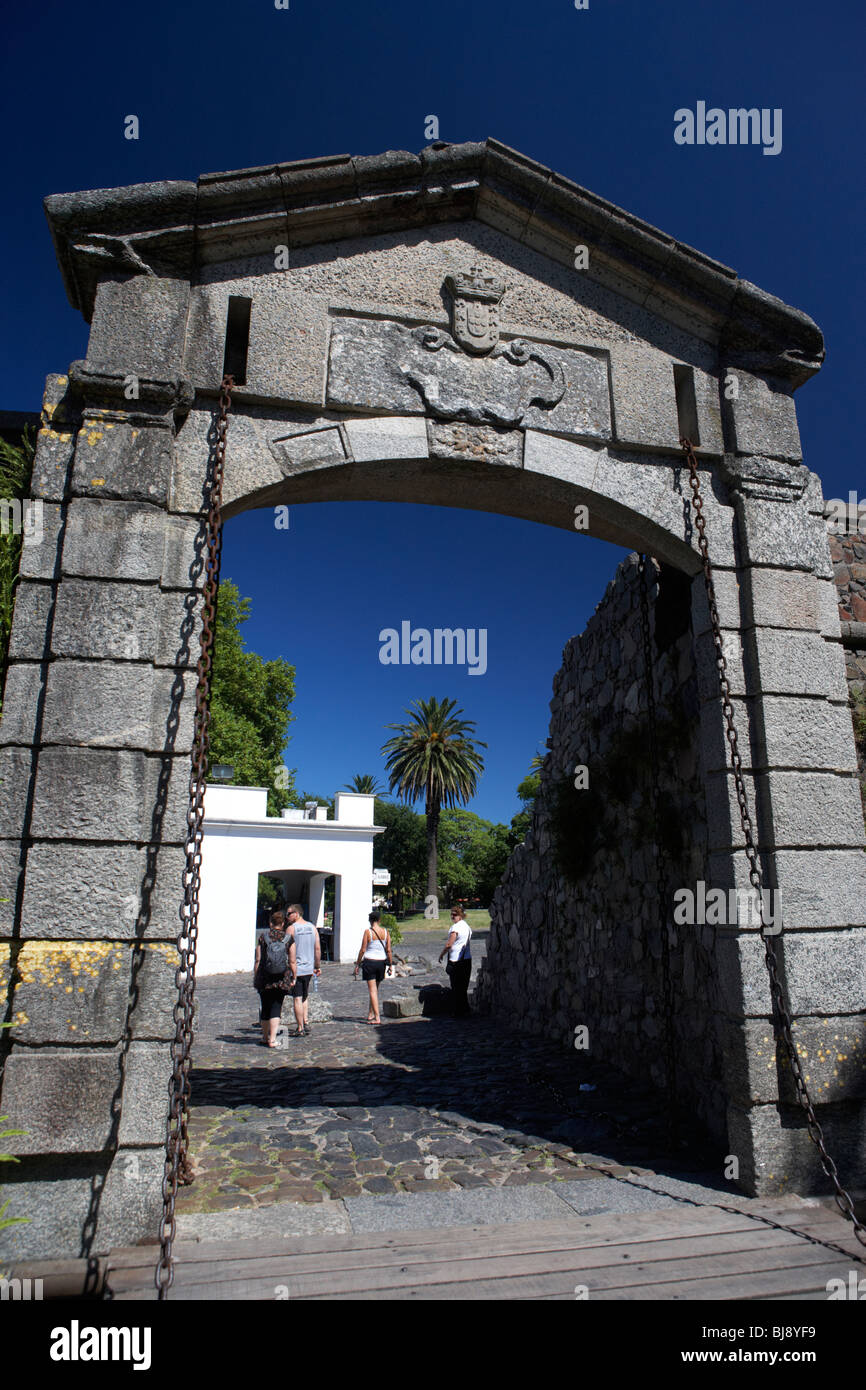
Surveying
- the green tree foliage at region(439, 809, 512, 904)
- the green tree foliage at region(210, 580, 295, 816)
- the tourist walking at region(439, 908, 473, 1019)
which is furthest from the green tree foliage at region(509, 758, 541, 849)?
the tourist walking at region(439, 908, 473, 1019)

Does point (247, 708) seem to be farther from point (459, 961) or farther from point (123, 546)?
point (123, 546)

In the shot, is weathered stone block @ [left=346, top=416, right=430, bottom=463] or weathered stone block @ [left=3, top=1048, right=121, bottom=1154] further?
weathered stone block @ [left=346, top=416, right=430, bottom=463]

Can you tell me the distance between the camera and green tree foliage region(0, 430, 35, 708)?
364 centimetres

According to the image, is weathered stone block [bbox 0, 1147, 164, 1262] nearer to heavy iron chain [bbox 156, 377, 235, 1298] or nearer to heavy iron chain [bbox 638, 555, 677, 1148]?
heavy iron chain [bbox 156, 377, 235, 1298]

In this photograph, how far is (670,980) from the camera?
223 inches

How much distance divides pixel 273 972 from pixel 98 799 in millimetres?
5188

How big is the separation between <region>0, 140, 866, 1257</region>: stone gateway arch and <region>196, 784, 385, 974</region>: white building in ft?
44.0

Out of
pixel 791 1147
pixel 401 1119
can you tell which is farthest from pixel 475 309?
pixel 401 1119

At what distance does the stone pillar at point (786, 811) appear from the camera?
3.80 meters

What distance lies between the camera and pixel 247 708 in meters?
24.1

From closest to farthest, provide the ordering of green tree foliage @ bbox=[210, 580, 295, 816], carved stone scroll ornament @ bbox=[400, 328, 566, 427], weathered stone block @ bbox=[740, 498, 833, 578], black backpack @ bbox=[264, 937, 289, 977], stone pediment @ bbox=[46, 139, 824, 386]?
stone pediment @ bbox=[46, 139, 824, 386] → carved stone scroll ornament @ bbox=[400, 328, 566, 427] → weathered stone block @ bbox=[740, 498, 833, 578] → black backpack @ bbox=[264, 937, 289, 977] → green tree foliage @ bbox=[210, 580, 295, 816]

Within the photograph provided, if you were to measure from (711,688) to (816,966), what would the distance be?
1.53 m

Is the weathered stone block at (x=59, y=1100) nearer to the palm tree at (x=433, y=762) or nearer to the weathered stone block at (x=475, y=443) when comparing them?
the weathered stone block at (x=475, y=443)

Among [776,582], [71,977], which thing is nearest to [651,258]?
[776,582]
